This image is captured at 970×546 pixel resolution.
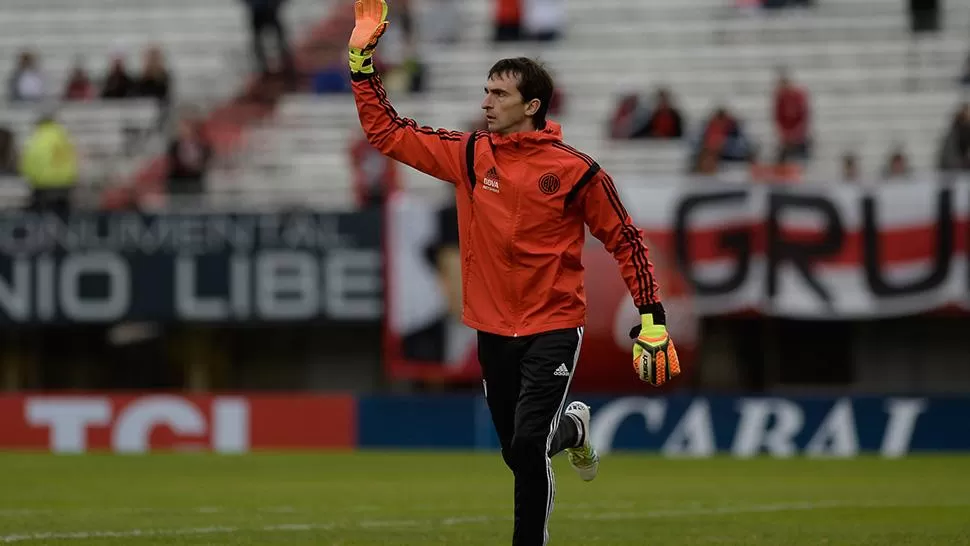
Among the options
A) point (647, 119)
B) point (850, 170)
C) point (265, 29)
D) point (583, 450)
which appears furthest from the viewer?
point (265, 29)

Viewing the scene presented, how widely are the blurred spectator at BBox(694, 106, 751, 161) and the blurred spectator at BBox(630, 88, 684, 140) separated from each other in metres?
0.48

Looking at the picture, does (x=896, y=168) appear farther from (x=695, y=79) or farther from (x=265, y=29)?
(x=265, y=29)

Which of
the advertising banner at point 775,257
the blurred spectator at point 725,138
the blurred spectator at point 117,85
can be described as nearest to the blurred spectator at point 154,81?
the blurred spectator at point 117,85

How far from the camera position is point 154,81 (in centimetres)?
2375

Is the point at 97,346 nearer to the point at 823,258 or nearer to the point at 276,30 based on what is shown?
the point at 276,30

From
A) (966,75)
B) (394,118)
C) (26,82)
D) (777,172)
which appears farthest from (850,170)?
(394,118)

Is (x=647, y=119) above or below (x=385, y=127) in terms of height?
below

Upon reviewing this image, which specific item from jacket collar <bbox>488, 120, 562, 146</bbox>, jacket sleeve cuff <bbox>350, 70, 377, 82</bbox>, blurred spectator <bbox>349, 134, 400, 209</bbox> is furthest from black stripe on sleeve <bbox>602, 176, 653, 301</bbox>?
blurred spectator <bbox>349, 134, 400, 209</bbox>

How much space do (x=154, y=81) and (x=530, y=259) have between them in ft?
54.1

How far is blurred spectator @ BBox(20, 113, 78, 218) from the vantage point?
21328 mm

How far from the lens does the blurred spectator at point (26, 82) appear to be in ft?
81.1

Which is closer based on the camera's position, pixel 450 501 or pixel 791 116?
pixel 450 501

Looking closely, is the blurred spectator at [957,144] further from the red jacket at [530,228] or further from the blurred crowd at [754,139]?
the red jacket at [530,228]

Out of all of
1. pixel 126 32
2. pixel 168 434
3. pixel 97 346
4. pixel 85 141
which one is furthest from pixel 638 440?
pixel 126 32
